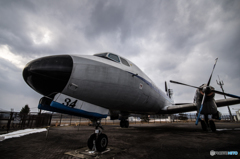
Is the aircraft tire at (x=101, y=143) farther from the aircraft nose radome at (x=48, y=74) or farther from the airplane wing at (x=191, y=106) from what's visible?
the airplane wing at (x=191, y=106)

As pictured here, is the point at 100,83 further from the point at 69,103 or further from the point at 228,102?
the point at 228,102

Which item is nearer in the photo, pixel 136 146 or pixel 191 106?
pixel 136 146

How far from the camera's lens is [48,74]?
3307 millimetres

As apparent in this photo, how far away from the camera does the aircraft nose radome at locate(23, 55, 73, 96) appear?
10.9ft

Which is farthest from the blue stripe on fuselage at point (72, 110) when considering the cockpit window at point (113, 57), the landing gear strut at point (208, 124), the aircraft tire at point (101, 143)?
the landing gear strut at point (208, 124)

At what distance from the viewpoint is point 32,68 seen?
337cm

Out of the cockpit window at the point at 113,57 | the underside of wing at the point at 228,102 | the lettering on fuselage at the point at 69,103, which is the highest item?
the cockpit window at the point at 113,57

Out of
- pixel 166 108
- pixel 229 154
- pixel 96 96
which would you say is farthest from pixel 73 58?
pixel 166 108

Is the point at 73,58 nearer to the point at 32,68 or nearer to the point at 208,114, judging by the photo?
the point at 32,68

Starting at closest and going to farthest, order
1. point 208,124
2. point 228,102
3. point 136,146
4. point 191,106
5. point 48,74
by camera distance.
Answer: point 48,74 → point 136,146 → point 228,102 → point 208,124 → point 191,106

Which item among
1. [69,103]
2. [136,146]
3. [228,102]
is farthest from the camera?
[228,102]

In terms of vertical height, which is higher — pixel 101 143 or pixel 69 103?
pixel 69 103

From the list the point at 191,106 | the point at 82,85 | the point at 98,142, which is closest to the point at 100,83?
the point at 82,85

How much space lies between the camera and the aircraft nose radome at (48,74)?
3316 millimetres
